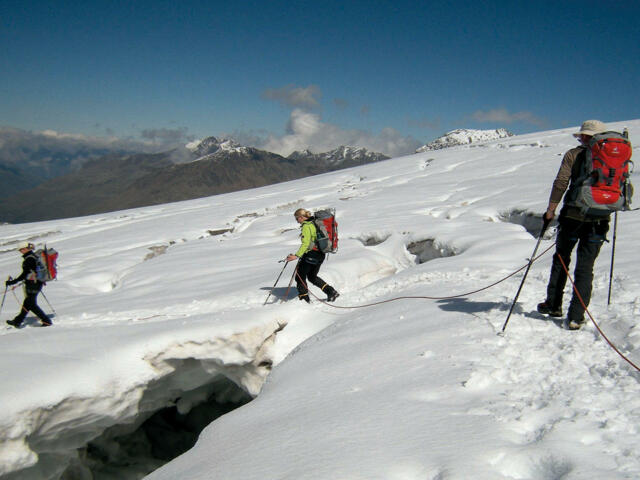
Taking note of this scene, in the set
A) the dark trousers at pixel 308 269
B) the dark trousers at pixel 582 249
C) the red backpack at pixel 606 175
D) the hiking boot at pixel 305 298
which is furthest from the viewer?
the hiking boot at pixel 305 298

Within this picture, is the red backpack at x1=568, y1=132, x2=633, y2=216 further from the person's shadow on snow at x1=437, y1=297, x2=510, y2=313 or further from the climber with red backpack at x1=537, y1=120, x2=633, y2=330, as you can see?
the person's shadow on snow at x1=437, y1=297, x2=510, y2=313

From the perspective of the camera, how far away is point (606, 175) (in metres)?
4.39

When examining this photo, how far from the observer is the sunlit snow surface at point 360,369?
3.01 m

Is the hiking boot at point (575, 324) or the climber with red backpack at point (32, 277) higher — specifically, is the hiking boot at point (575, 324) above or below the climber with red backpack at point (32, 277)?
below

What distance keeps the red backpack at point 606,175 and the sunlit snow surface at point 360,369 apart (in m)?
1.42

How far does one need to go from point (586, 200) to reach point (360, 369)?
3.17 meters

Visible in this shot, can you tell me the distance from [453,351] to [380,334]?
1.44 m

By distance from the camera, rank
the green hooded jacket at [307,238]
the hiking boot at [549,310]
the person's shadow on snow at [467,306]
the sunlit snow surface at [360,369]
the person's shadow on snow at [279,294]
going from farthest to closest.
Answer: the person's shadow on snow at [279,294]
the green hooded jacket at [307,238]
the person's shadow on snow at [467,306]
the hiking boot at [549,310]
the sunlit snow surface at [360,369]

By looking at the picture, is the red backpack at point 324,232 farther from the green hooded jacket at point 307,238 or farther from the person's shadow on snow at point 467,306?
the person's shadow on snow at point 467,306

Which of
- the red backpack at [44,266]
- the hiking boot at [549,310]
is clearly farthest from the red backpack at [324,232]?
the red backpack at [44,266]

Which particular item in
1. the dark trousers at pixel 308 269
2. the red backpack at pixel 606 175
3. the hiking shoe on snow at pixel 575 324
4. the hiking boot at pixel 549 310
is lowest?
the hiking shoe on snow at pixel 575 324

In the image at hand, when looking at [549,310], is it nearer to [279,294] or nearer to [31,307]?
[279,294]

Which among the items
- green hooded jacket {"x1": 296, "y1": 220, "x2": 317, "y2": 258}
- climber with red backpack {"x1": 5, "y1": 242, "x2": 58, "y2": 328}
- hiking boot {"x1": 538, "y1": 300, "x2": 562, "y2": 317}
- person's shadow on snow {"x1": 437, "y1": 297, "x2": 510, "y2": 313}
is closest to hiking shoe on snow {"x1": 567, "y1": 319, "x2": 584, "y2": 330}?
hiking boot {"x1": 538, "y1": 300, "x2": 562, "y2": 317}

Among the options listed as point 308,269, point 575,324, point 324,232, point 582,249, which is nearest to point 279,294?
point 308,269
